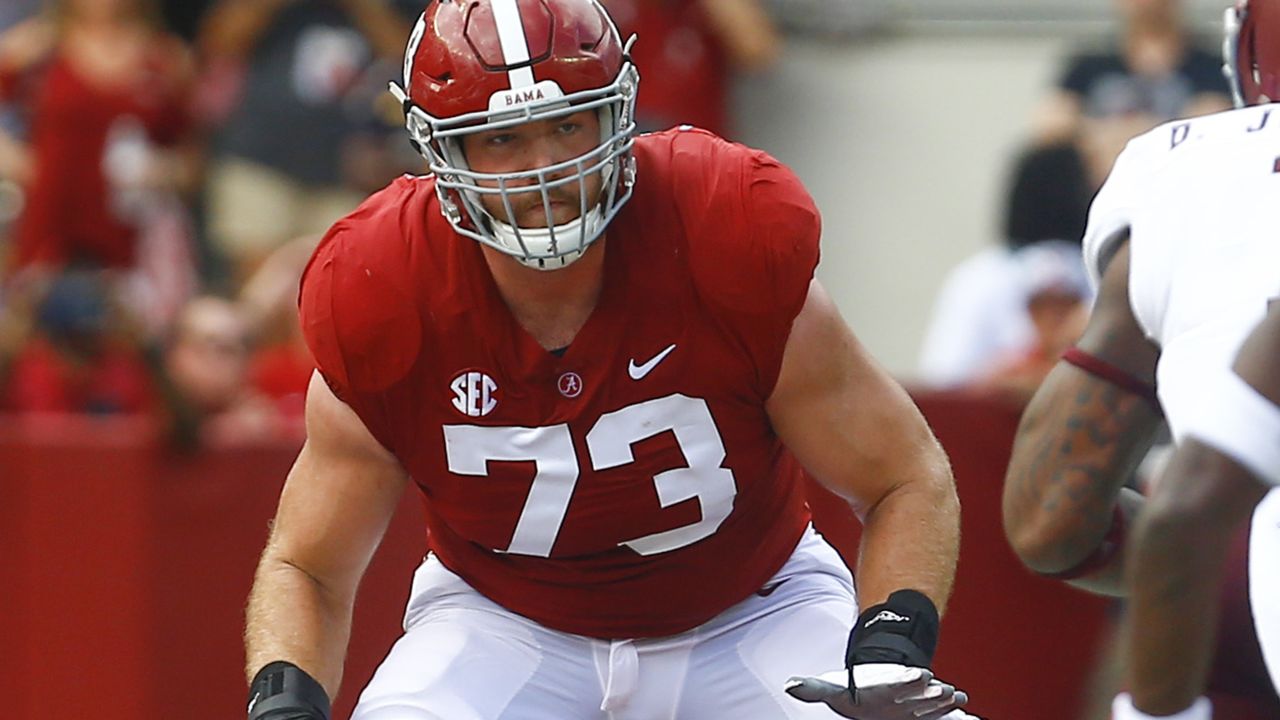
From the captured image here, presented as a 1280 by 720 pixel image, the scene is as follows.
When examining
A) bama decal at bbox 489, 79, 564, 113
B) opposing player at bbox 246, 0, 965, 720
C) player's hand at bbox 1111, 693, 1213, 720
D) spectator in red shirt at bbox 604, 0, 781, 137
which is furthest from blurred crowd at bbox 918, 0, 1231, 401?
player's hand at bbox 1111, 693, 1213, 720

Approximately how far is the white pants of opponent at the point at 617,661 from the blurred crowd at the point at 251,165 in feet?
9.10

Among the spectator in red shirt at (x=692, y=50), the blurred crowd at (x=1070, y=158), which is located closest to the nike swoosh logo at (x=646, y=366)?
the blurred crowd at (x=1070, y=158)

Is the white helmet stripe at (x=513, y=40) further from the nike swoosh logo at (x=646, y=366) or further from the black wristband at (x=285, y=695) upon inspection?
the black wristband at (x=285, y=695)

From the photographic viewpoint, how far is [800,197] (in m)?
3.57

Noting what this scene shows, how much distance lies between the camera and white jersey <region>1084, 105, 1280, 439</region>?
2865mm

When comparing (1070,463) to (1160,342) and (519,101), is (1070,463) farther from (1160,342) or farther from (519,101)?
(519,101)

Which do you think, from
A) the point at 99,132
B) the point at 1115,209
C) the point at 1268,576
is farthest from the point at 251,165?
the point at 1268,576

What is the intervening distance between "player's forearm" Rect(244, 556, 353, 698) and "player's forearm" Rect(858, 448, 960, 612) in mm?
903

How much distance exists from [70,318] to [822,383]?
3742 mm

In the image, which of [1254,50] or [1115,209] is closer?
[1115,209]

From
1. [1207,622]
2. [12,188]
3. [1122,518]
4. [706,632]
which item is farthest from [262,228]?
[1207,622]

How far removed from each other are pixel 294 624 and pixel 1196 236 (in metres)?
1.62

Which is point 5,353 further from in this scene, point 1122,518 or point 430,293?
point 1122,518

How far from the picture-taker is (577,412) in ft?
11.7
